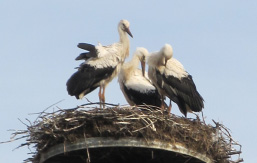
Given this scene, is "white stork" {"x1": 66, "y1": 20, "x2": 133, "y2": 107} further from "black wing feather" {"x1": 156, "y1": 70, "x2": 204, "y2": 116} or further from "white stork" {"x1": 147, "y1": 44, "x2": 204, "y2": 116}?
"black wing feather" {"x1": 156, "y1": 70, "x2": 204, "y2": 116}

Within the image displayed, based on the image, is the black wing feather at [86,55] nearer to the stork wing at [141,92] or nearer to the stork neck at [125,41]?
the stork neck at [125,41]

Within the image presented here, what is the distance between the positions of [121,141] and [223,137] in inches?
78.8

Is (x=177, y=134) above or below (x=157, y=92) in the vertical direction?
below

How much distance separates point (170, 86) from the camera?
45.8ft

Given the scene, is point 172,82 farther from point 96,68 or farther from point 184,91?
point 96,68

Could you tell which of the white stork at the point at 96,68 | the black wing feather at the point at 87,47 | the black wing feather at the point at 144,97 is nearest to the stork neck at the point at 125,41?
the white stork at the point at 96,68

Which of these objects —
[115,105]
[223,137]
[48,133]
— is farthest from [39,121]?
[223,137]

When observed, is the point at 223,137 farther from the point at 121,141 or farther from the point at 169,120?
the point at 121,141

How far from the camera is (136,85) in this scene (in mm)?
14805

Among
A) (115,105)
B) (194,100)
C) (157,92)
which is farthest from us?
(157,92)

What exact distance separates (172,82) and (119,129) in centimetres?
354

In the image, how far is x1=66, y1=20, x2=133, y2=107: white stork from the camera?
13.7m

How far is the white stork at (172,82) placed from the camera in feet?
45.3

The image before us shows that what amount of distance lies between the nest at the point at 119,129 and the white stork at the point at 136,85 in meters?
3.42
